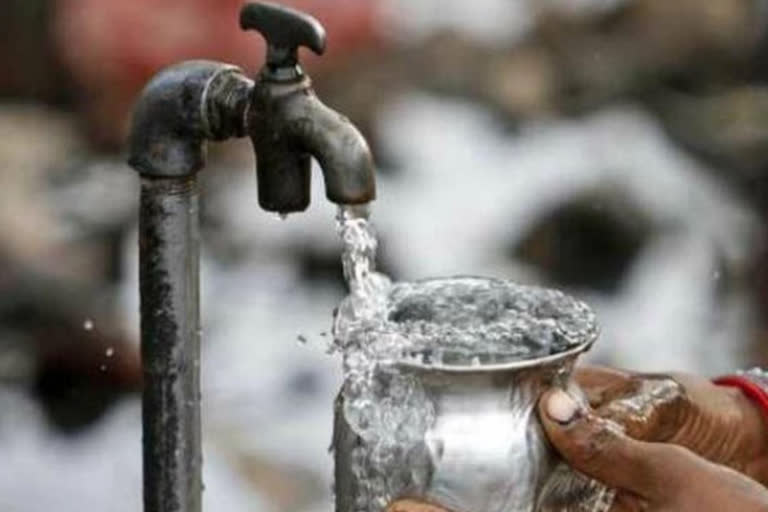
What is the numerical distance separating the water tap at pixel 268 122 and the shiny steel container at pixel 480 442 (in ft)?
0.56

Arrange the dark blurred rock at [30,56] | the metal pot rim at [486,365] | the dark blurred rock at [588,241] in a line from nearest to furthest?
the metal pot rim at [486,365]
the dark blurred rock at [30,56]
the dark blurred rock at [588,241]

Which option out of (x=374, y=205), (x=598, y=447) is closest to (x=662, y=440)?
(x=598, y=447)

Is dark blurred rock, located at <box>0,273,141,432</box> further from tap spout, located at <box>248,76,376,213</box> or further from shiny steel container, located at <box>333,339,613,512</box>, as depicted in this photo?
shiny steel container, located at <box>333,339,613,512</box>

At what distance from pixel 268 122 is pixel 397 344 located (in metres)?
0.22

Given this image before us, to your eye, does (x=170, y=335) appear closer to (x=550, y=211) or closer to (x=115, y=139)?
(x=115, y=139)

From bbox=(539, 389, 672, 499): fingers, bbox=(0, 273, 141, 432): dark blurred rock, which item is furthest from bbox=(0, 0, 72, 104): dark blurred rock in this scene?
bbox=(539, 389, 672, 499): fingers

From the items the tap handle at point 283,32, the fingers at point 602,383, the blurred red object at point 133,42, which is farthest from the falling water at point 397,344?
the blurred red object at point 133,42

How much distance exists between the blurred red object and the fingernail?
1.68 metres

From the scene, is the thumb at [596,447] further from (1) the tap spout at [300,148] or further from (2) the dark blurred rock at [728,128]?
(2) the dark blurred rock at [728,128]

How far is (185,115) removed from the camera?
1.85 metres

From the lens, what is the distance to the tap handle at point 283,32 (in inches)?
68.7

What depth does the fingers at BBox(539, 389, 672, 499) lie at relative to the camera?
1.73m

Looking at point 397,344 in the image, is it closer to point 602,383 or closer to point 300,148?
point 300,148

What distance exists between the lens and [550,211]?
3.68 m
